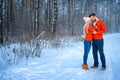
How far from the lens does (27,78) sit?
6652 mm

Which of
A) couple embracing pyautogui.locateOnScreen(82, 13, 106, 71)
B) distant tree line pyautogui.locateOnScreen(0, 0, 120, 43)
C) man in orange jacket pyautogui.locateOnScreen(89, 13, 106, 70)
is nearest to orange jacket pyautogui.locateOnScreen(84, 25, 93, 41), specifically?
couple embracing pyautogui.locateOnScreen(82, 13, 106, 71)

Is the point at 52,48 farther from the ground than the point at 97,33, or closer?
closer

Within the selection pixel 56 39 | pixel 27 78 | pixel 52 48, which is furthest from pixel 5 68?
pixel 56 39

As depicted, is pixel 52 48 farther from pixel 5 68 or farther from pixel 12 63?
pixel 5 68

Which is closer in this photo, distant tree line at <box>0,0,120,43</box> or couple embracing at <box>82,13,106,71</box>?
couple embracing at <box>82,13,106,71</box>

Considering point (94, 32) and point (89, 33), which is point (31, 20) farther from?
point (94, 32)

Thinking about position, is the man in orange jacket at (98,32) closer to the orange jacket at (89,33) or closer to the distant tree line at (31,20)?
the orange jacket at (89,33)

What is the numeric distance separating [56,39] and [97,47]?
5.96 meters

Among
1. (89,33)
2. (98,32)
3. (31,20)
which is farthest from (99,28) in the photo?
(31,20)

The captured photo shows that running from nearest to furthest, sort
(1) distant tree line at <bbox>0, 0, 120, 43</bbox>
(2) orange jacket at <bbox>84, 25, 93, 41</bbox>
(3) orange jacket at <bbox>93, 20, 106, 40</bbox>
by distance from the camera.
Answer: (3) orange jacket at <bbox>93, 20, 106, 40</bbox> < (2) orange jacket at <bbox>84, 25, 93, 41</bbox> < (1) distant tree line at <bbox>0, 0, 120, 43</bbox>

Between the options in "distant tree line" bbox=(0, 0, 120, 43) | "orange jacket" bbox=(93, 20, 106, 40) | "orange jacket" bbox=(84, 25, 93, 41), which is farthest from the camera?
"distant tree line" bbox=(0, 0, 120, 43)

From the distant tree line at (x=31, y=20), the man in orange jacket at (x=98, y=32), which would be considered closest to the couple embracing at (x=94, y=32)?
the man in orange jacket at (x=98, y=32)

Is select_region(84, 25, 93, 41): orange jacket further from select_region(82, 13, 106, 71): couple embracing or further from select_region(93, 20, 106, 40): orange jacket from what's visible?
select_region(93, 20, 106, 40): orange jacket

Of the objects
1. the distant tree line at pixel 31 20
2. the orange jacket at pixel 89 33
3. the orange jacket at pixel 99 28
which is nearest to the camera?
the orange jacket at pixel 99 28
